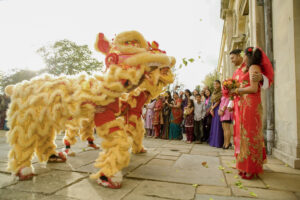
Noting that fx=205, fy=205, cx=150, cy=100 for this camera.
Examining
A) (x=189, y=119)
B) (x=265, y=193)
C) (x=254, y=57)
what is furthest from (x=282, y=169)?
(x=189, y=119)

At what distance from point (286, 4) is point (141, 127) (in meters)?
3.81

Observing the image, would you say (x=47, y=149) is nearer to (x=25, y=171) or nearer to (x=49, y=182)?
(x=25, y=171)

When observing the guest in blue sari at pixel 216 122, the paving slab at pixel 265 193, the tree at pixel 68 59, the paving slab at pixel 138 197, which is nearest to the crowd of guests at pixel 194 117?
the guest in blue sari at pixel 216 122

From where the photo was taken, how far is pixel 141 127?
4332mm

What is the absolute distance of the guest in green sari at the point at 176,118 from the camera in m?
7.53

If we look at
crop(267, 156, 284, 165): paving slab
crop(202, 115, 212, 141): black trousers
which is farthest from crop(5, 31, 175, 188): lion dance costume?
crop(202, 115, 212, 141): black trousers

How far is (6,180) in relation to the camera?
8.77ft

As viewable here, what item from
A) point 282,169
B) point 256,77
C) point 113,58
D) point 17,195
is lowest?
point 17,195

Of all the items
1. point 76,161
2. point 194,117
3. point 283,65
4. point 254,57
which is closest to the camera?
point 254,57

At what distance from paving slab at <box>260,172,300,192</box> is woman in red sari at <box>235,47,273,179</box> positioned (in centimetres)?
20

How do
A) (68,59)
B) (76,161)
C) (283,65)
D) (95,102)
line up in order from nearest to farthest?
(95,102), (76,161), (283,65), (68,59)

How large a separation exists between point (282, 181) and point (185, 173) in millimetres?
1352

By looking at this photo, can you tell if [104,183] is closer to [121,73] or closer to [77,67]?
[121,73]

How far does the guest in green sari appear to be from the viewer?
7527 mm
